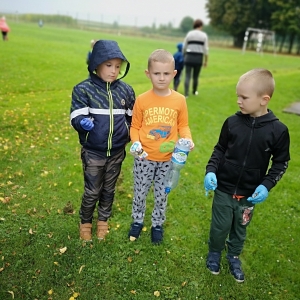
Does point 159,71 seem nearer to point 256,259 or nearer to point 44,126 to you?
point 256,259

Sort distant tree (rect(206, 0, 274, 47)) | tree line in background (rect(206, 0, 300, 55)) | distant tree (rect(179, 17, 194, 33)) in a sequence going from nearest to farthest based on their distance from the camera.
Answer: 1. tree line in background (rect(206, 0, 300, 55))
2. distant tree (rect(206, 0, 274, 47))
3. distant tree (rect(179, 17, 194, 33))

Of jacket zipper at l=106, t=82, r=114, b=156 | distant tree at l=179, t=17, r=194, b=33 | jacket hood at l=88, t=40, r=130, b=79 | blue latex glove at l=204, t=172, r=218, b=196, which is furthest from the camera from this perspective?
distant tree at l=179, t=17, r=194, b=33

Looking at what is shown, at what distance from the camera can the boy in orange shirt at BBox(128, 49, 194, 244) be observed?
288cm

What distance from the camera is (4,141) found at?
571 centimetres

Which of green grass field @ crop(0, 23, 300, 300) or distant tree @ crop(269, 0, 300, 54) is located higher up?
distant tree @ crop(269, 0, 300, 54)

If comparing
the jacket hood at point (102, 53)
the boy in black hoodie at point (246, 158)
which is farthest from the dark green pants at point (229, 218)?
the jacket hood at point (102, 53)

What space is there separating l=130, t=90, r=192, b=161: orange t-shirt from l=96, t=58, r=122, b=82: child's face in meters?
0.33

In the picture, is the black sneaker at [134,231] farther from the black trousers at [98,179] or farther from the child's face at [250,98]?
the child's face at [250,98]

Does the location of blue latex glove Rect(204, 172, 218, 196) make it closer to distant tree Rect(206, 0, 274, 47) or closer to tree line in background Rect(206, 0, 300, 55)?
tree line in background Rect(206, 0, 300, 55)

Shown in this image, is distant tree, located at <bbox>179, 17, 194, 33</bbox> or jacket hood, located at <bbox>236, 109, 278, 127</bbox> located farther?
distant tree, located at <bbox>179, 17, 194, 33</bbox>

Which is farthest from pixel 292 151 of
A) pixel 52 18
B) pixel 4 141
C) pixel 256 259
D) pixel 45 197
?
pixel 52 18

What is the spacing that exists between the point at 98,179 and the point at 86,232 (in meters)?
0.67

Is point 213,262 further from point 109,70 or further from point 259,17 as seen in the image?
point 259,17

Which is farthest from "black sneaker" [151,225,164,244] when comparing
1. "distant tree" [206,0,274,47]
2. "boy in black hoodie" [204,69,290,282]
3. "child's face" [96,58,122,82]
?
"distant tree" [206,0,274,47]
